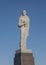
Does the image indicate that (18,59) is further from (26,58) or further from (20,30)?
(20,30)

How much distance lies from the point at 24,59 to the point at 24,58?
9 cm

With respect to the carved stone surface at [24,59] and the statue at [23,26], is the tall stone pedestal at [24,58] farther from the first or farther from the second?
the statue at [23,26]

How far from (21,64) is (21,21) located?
12.1ft

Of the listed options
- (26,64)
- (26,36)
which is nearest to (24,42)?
(26,36)

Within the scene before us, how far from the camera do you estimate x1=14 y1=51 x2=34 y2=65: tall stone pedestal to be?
17.4m

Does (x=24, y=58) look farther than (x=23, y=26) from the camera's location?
No

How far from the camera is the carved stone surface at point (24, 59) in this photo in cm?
1734

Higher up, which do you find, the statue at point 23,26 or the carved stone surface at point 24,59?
the statue at point 23,26

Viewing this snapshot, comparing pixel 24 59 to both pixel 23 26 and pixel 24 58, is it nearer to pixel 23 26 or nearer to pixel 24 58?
pixel 24 58

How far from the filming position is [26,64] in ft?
56.9

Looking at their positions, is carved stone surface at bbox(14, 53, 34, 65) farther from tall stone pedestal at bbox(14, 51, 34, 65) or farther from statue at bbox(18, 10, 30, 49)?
statue at bbox(18, 10, 30, 49)

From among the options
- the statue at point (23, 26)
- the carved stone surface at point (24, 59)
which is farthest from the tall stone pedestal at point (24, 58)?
the statue at point (23, 26)

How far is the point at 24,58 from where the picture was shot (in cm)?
1753

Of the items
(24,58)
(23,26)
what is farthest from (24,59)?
(23,26)
